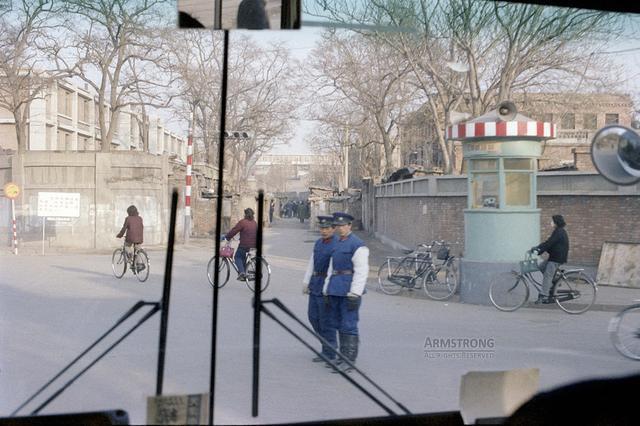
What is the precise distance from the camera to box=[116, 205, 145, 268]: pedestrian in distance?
2457mm

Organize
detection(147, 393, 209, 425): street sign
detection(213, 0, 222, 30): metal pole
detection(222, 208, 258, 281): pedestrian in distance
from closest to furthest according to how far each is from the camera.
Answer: detection(147, 393, 209, 425): street sign < detection(213, 0, 222, 30): metal pole < detection(222, 208, 258, 281): pedestrian in distance

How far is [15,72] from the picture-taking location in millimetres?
2404

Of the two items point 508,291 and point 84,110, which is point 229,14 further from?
point 508,291

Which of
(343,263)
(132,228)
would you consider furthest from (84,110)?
(343,263)

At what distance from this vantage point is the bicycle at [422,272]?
276 cm

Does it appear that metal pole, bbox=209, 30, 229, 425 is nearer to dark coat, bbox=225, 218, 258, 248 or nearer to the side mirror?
dark coat, bbox=225, 218, 258, 248

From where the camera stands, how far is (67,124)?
2.45 metres

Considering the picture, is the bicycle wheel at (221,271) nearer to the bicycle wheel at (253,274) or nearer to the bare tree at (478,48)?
the bicycle wheel at (253,274)

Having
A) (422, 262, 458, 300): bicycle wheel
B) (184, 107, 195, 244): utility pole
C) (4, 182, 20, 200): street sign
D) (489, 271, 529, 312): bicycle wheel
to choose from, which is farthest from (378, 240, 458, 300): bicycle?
(4, 182, 20, 200): street sign

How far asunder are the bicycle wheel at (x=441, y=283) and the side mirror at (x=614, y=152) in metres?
0.63

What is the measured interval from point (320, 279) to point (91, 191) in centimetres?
97

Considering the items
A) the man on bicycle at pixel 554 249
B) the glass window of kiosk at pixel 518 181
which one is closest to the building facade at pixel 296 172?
the glass window of kiosk at pixel 518 181

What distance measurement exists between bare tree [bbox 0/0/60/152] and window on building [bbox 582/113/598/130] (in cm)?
175

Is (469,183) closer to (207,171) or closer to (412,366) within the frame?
(412,366)
